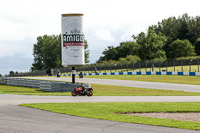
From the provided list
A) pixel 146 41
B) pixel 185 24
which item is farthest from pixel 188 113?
pixel 185 24

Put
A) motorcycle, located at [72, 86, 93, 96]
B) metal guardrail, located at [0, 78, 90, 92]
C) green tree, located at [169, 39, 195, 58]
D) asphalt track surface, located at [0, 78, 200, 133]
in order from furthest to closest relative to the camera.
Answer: green tree, located at [169, 39, 195, 58] < metal guardrail, located at [0, 78, 90, 92] < motorcycle, located at [72, 86, 93, 96] < asphalt track surface, located at [0, 78, 200, 133]

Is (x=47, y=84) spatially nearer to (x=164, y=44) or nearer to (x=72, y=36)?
(x=72, y=36)

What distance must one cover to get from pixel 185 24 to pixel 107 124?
5615 inches

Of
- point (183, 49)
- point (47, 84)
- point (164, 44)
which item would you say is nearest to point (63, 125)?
point (47, 84)

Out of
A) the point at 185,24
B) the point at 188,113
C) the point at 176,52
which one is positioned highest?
the point at 185,24

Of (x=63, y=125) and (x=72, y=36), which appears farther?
(x=72, y=36)

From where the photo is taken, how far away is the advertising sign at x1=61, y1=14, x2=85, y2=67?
3538 cm

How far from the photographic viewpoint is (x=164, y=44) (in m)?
143

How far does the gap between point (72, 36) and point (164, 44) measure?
110908 mm

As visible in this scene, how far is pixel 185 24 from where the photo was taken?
491 ft

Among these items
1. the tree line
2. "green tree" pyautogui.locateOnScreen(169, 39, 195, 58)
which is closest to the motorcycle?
the tree line

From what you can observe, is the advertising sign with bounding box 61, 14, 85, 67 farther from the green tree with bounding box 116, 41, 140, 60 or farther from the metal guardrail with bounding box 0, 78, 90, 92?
the green tree with bounding box 116, 41, 140, 60

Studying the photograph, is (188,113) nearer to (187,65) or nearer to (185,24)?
(187,65)

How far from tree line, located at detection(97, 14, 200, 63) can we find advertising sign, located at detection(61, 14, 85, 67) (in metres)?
77.9
